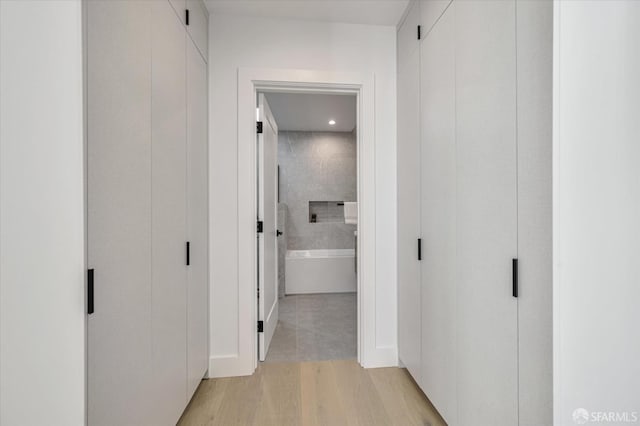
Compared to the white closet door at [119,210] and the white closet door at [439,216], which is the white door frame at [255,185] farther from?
the white closet door at [119,210]

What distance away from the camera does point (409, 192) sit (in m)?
2.01

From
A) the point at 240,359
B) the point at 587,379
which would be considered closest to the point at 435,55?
the point at 587,379

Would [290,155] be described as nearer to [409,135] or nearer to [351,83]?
[351,83]

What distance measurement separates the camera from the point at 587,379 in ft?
2.49

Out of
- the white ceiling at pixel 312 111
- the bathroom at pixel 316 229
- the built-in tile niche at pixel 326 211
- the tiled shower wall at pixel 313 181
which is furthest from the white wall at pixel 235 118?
the built-in tile niche at pixel 326 211

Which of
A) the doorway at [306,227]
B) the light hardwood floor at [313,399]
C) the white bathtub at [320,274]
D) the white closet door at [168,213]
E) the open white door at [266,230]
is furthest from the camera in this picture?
the white bathtub at [320,274]

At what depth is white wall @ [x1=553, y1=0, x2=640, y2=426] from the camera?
2.46 ft

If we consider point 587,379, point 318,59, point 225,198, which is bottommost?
point 587,379

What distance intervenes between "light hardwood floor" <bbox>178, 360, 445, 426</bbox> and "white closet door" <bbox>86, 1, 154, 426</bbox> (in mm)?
644

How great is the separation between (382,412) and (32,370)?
64.7 inches

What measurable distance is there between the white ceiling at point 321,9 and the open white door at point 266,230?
1.88 feet

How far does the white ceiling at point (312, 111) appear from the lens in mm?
3664

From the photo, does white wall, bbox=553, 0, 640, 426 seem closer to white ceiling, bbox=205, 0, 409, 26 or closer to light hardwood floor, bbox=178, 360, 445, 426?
light hardwood floor, bbox=178, 360, 445, 426

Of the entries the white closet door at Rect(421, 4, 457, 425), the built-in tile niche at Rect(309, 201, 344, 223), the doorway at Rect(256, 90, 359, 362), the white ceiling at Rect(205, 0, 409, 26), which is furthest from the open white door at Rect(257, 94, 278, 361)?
the built-in tile niche at Rect(309, 201, 344, 223)
